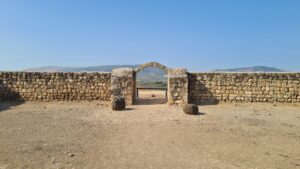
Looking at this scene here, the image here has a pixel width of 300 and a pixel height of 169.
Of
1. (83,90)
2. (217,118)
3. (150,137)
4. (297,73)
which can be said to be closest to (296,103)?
(297,73)

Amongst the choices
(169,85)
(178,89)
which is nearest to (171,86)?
(169,85)

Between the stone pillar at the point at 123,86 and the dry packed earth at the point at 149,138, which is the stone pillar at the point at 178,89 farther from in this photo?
the stone pillar at the point at 123,86

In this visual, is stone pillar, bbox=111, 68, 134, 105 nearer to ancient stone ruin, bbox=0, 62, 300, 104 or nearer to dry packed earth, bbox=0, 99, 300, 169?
ancient stone ruin, bbox=0, 62, 300, 104

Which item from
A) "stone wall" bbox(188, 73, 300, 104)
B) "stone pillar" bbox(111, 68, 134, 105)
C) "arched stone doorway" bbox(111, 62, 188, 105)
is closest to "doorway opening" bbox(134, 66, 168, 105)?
"arched stone doorway" bbox(111, 62, 188, 105)

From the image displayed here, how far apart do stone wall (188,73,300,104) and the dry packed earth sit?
181cm

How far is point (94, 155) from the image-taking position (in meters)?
6.45

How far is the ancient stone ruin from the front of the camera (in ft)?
49.7

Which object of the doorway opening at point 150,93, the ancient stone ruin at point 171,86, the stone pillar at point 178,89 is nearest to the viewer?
the stone pillar at point 178,89

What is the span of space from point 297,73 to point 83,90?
A: 11775 mm

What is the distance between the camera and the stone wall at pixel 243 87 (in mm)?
15180

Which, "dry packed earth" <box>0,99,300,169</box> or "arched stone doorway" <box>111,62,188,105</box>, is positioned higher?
"arched stone doorway" <box>111,62,188,105</box>

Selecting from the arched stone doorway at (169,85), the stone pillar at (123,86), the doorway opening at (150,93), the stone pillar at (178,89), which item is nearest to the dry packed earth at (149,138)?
the stone pillar at (178,89)

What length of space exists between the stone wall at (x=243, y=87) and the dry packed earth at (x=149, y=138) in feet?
5.94

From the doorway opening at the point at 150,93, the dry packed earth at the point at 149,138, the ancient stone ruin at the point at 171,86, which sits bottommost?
the dry packed earth at the point at 149,138
